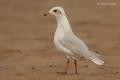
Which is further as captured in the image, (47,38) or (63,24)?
(47,38)

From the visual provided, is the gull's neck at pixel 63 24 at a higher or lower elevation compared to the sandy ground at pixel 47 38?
higher

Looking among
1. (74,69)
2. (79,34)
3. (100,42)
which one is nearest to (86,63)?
(74,69)

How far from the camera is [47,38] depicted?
18.7 meters

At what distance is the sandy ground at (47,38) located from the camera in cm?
1255

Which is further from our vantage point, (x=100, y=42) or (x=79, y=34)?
(x=79, y=34)

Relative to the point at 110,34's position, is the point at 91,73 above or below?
above

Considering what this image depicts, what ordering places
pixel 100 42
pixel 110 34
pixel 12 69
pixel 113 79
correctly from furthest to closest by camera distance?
pixel 110 34 → pixel 100 42 → pixel 12 69 → pixel 113 79

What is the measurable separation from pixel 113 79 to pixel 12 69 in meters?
2.18

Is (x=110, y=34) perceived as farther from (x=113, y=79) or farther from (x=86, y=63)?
(x=113, y=79)

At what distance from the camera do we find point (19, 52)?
15508mm

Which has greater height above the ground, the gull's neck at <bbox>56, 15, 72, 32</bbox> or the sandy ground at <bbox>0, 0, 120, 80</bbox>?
the gull's neck at <bbox>56, 15, 72, 32</bbox>

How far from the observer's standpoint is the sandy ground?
12555mm

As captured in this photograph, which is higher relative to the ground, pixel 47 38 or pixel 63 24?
pixel 63 24

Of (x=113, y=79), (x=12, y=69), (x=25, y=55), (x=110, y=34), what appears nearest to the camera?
(x=113, y=79)
